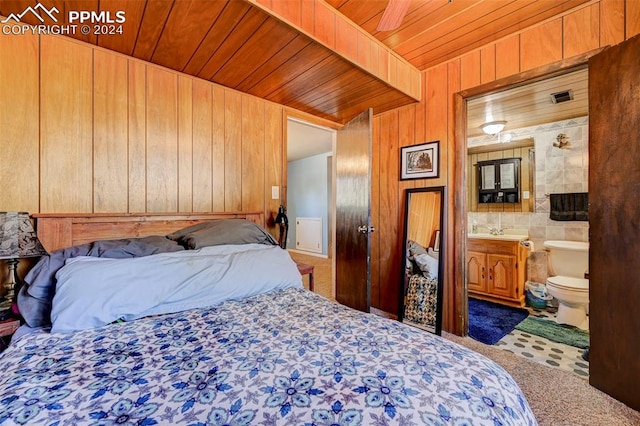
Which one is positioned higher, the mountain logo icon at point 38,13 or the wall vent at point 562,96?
the wall vent at point 562,96

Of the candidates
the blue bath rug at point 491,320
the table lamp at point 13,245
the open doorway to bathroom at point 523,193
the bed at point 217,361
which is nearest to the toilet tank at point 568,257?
the open doorway to bathroom at point 523,193

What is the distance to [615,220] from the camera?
1.60 meters

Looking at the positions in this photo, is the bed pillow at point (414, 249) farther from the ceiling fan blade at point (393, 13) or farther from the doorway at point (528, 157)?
the ceiling fan blade at point (393, 13)

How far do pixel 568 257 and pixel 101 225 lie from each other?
4.25 metres

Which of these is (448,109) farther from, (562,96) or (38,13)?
(38,13)

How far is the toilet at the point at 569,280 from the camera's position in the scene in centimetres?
256

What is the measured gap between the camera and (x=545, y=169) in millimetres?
3484

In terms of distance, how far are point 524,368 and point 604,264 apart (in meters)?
0.88

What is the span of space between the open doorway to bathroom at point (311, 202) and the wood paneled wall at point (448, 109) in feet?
6.68

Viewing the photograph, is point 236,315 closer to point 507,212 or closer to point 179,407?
point 179,407

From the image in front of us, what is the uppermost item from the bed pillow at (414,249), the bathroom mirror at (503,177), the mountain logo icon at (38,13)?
the mountain logo icon at (38,13)

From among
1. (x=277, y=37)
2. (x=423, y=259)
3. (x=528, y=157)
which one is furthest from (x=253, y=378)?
(x=528, y=157)

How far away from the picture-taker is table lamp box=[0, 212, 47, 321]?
1241 millimetres

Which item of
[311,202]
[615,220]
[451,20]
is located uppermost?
[451,20]
